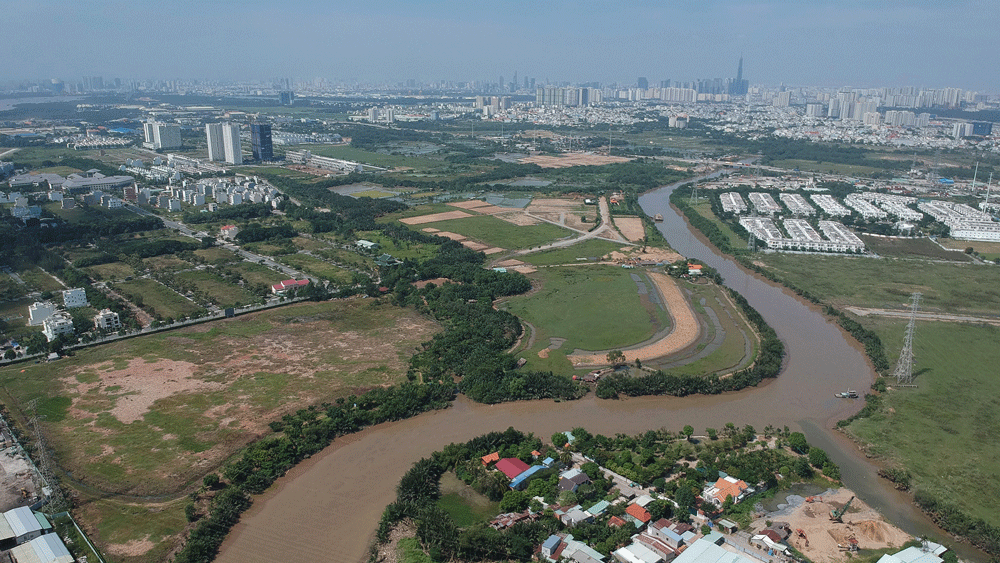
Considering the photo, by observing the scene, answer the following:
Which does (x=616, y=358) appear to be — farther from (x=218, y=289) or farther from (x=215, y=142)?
(x=215, y=142)

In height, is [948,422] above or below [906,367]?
below

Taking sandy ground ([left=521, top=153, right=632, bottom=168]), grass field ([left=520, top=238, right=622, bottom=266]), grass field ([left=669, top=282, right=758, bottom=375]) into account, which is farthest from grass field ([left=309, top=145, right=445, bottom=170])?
grass field ([left=669, top=282, right=758, bottom=375])

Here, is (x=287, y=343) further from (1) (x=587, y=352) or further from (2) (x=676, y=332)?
(2) (x=676, y=332)

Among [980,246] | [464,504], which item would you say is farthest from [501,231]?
[980,246]

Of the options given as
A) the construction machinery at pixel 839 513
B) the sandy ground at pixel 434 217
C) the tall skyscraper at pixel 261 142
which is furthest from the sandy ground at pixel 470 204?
the construction machinery at pixel 839 513

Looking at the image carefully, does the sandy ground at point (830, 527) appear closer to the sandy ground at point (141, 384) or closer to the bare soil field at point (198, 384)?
the bare soil field at point (198, 384)

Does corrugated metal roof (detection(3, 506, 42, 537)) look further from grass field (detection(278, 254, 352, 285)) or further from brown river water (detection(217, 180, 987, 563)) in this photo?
grass field (detection(278, 254, 352, 285))
